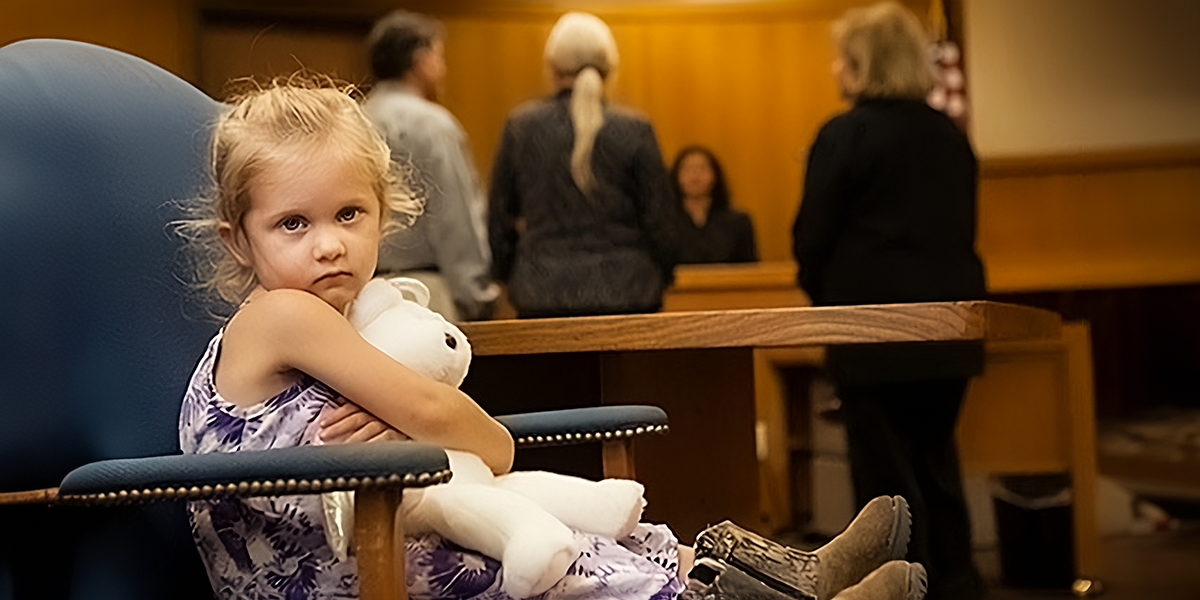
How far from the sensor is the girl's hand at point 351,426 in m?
1.08

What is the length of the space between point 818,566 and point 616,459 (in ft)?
1.09

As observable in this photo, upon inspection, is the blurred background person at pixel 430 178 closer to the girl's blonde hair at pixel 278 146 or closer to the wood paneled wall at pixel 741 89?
the girl's blonde hair at pixel 278 146

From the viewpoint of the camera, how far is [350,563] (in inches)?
42.5

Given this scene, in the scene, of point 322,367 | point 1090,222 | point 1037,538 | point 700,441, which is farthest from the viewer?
point 1090,222

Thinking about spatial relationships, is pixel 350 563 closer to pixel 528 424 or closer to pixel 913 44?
pixel 528 424

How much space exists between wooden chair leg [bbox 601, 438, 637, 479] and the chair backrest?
42 centimetres

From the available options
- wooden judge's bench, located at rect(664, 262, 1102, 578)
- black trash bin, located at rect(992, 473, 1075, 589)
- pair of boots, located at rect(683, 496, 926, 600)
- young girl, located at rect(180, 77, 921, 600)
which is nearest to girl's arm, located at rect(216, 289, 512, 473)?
young girl, located at rect(180, 77, 921, 600)

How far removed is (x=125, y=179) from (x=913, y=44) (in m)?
1.60

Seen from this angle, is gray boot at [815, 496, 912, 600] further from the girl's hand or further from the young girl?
the girl's hand

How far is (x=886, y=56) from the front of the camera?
240 cm

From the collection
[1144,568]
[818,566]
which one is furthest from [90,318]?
[1144,568]

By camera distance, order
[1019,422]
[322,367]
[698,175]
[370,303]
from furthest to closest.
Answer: [698,175]
[1019,422]
[370,303]
[322,367]

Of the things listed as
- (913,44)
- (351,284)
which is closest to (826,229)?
(913,44)

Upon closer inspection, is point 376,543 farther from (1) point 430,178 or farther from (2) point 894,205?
(1) point 430,178
